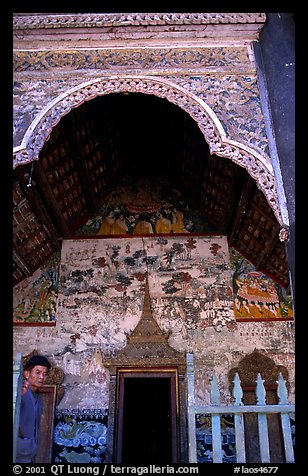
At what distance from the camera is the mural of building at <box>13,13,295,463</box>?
5.44m

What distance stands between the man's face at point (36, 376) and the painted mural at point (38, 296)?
27.8 inches

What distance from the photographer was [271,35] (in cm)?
557

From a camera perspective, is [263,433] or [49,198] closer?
[263,433]

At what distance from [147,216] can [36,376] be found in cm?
279

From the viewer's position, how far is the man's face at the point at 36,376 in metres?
6.20

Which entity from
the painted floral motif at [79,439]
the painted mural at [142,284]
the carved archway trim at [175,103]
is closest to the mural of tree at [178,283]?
the painted mural at [142,284]

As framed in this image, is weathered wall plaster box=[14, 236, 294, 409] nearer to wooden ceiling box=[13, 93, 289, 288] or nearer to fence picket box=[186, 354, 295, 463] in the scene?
wooden ceiling box=[13, 93, 289, 288]

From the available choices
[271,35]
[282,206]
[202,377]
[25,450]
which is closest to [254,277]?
[202,377]

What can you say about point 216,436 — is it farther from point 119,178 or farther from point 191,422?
point 119,178

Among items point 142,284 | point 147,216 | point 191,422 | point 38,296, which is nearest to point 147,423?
point 142,284

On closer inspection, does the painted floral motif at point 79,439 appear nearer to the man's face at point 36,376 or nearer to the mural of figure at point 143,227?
the man's face at point 36,376

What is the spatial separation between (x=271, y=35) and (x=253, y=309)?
342cm

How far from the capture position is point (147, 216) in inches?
304

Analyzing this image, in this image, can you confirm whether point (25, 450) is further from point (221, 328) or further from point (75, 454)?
point (221, 328)
